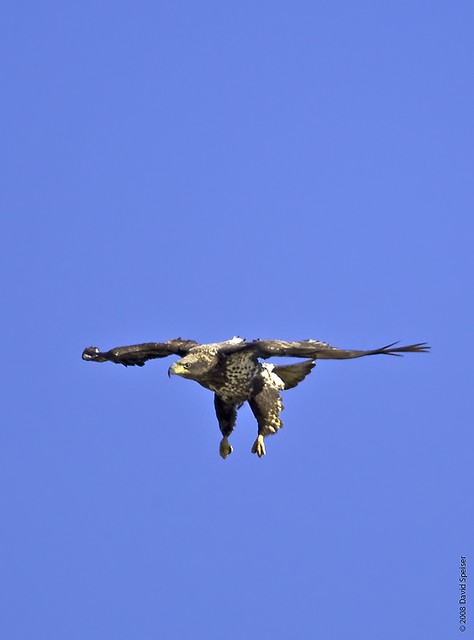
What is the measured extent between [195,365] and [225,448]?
1.71 m

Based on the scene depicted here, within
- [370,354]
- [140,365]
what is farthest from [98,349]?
[370,354]

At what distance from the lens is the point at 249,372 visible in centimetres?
3344

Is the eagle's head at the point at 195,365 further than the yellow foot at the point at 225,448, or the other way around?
the yellow foot at the point at 225,448

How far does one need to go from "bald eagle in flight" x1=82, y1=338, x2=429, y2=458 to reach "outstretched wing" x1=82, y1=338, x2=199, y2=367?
→ 0.17 m

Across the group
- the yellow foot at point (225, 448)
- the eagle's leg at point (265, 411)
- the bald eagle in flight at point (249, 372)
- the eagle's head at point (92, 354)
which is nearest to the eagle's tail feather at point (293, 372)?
the bald eagle in flight at point (249, 372)

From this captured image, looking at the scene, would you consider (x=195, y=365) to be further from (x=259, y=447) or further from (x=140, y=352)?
(x=140, y=352)

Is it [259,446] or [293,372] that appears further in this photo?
[293,372]

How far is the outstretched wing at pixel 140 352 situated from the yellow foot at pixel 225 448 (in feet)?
5.72

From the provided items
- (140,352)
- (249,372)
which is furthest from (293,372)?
(140,352)

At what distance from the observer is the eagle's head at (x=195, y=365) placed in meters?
33.0

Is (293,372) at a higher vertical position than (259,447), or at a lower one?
higher

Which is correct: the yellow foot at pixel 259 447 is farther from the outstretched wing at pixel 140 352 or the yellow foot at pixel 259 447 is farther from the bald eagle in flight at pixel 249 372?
the outstretched wing at pixel 140 352

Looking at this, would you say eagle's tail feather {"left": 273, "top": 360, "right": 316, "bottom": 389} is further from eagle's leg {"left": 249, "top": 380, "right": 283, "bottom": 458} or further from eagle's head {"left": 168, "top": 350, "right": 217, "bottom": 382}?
eagle's head {"left": 168, "top": 350, "right": 217, "bottom": 382}

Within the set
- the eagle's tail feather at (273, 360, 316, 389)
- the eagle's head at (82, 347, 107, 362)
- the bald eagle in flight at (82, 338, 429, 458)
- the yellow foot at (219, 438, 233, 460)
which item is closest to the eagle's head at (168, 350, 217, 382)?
the bald eagle in flight at (82, 338, 429, 458)
